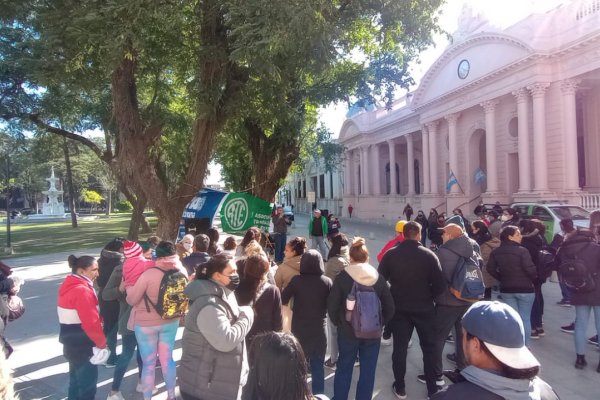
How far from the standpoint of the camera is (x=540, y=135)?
1955 cm

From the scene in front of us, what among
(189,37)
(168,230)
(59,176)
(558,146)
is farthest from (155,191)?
(59,176)

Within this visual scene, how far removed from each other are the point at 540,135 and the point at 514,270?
1703 centimetres

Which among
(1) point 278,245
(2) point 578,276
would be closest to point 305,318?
(2) point 578,276

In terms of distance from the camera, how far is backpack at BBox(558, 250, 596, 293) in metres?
4.98

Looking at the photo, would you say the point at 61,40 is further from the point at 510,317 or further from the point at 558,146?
the point at 558,146

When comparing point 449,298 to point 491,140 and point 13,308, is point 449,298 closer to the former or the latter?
point 13,308

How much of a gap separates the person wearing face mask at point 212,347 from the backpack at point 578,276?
401 cm

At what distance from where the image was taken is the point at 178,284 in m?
3.99

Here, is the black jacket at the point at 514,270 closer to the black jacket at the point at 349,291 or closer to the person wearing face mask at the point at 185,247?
the black jacket at the point at 349,291

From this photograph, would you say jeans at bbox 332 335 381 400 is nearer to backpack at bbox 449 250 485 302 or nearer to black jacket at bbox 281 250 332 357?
black jacket at bbox 281 250 332 357

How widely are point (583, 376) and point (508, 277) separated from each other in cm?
131

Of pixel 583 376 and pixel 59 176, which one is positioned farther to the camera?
pixel 59 176

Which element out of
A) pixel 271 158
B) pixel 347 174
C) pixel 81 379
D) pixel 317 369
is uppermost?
pixel 347 174

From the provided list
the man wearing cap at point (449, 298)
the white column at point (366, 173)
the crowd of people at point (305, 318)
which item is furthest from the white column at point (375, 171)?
the man wearing cap at point (449, 298)
